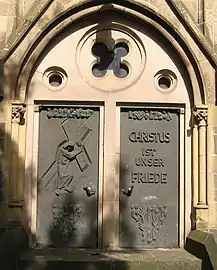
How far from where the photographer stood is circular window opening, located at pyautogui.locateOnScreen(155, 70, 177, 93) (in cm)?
838

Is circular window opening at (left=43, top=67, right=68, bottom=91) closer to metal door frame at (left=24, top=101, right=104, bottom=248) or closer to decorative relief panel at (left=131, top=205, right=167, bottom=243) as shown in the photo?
metal door frame at (left=24, top=101, right=104, bottom=248)

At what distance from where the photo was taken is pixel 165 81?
851cm

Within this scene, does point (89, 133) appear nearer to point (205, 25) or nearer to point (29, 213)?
point (29, 213)

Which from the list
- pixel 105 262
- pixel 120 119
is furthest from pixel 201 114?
pixel 105 262

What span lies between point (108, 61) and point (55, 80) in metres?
0.96

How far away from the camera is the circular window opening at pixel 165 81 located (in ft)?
27.5

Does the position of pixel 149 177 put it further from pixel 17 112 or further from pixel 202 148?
pixel 17 112

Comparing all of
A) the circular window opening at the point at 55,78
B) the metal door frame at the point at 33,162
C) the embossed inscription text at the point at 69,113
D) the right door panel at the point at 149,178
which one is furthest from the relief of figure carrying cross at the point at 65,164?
the circular window opening at the point at 55,78

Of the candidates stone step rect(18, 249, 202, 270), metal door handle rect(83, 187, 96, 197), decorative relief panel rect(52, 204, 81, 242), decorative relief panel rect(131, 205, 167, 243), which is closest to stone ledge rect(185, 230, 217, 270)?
stone step rect(18, 249, 202, 270)

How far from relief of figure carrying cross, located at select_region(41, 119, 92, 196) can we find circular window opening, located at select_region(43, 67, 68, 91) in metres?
0.95

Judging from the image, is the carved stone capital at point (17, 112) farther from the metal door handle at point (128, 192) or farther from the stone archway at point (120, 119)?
the metal door handle at point (128, 192)

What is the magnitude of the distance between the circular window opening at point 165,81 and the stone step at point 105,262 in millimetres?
2762

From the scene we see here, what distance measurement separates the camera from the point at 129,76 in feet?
27.7

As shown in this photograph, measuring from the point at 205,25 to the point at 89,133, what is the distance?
2.65 meters
